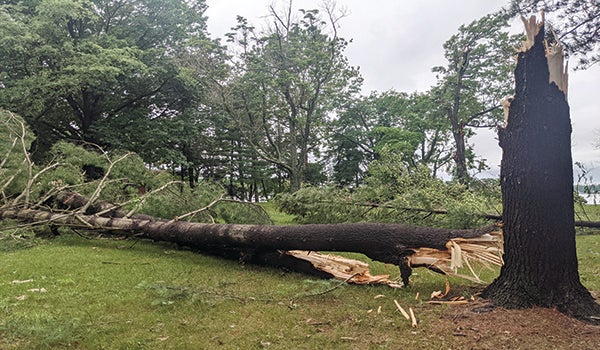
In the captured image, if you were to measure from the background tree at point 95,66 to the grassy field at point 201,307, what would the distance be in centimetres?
966

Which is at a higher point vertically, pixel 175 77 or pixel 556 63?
pixel 175 77

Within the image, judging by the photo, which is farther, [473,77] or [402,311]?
[473,77]

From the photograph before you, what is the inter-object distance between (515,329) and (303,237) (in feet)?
7.74

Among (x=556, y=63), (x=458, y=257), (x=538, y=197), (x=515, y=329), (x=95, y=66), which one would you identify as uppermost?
(x=95, y=66)

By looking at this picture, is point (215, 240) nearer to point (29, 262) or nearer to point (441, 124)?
point (29, 262)

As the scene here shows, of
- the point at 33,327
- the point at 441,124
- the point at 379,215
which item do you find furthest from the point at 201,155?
the point at 33,327

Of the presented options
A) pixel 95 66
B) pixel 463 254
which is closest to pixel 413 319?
pixel 463 254

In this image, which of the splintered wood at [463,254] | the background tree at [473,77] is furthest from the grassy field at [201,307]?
the background tree at [473,77]

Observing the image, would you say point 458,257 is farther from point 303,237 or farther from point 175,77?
point 175,77

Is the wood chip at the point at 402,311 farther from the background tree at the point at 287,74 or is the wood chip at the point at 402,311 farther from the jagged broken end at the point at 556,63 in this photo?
the background tree at the point at 287,74

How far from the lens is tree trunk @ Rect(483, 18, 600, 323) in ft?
9.62

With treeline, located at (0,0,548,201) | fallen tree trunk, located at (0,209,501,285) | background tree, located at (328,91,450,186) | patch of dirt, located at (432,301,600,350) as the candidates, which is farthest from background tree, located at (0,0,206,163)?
patch of dirt, located at (432,301,600,350)

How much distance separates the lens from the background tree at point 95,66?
1255cm

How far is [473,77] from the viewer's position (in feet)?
57.3
